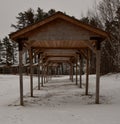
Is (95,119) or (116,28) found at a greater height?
(116,28)

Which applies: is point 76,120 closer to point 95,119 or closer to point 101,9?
point 95,119

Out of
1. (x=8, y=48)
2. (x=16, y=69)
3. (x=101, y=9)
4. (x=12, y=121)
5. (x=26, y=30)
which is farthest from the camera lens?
(x=8, y=48)

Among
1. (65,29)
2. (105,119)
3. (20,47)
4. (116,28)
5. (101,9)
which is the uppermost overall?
(101,9)

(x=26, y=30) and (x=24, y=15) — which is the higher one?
(x=24, y=15)

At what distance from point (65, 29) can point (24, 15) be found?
133 ft

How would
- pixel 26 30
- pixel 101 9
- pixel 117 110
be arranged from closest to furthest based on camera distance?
1. pixel 117 110
2. pixel 26 30
3. pixel 101 9

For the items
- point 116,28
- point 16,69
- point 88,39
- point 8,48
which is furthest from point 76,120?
point 8,48

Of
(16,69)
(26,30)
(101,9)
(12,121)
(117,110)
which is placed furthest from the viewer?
(16,69)

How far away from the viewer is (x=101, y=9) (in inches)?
1236

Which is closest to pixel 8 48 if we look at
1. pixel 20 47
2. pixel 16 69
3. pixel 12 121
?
pixel 16 69

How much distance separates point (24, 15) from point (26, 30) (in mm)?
40511

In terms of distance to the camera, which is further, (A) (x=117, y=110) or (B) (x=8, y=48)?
(B) (x=8, y=48)

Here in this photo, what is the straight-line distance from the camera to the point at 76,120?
764 centimetres

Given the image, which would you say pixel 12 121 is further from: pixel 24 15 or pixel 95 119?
pixel 24 15
